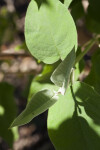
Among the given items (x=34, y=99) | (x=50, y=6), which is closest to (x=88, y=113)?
(x=34, y=99)

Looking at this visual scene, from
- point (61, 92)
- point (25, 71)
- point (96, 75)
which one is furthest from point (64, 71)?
point (25, 71)

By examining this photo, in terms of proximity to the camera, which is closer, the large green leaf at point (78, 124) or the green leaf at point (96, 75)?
the large green leaf at point (78, 124)

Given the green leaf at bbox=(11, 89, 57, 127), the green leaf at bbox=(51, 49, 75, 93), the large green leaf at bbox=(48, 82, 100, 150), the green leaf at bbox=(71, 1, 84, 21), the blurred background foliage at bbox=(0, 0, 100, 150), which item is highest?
the green leaf at bbox=(51, 49, 75, 93)

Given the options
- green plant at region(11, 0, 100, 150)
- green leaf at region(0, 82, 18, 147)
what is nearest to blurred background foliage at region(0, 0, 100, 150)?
green leaf at region(0, 82, 18, 147)

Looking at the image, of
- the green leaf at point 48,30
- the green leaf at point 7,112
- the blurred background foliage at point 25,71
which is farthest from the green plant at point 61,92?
the green leaf at point 7,112

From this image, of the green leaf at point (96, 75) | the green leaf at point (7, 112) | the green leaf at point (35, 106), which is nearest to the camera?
the green leaf at point (35, 106)

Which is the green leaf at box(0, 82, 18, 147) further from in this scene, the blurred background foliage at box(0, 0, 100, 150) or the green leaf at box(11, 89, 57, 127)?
the green leaf at box(11, 89, 57, 127)

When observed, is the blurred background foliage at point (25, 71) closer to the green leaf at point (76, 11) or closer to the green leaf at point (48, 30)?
the green leaf at point (76, 11)

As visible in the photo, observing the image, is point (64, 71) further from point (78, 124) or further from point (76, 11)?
point (76, 11)

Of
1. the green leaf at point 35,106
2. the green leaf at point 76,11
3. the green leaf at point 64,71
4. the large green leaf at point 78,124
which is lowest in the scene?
the large green leaf at point 78,124
